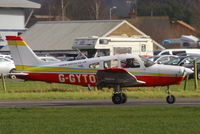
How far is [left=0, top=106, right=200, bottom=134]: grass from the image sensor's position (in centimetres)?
1485

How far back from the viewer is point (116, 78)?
72.1 ft

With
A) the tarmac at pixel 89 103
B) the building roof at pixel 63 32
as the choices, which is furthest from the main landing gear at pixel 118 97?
the building roof at pixel 63 32

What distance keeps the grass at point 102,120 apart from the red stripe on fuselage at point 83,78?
2.19 meters

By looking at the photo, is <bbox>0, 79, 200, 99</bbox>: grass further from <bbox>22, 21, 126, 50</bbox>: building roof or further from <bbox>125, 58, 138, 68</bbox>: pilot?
<bbox>22, 21, 126, 50</bbox>: building roof

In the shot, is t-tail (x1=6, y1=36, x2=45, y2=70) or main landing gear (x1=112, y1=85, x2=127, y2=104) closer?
main landing gear (x1=112, y1=85, x2=127, y2=104)

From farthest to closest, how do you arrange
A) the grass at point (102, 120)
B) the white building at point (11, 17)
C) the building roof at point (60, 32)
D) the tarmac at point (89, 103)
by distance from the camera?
the white building at point (11, 17) → the building roof at point (60, 32) → the tarmac at point (89, 103) → the grass at point (102, 120)

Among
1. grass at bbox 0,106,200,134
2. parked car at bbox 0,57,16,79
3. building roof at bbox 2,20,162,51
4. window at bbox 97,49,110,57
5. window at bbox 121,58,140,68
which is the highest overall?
building roof at bbox 2,20,162,51

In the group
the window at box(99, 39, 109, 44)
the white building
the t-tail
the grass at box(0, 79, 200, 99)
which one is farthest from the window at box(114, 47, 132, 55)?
the t-tail

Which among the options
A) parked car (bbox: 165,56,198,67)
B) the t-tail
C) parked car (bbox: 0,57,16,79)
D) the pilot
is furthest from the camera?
parked car (bbox: 0,57,16,79)

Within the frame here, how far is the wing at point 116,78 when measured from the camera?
854 inches

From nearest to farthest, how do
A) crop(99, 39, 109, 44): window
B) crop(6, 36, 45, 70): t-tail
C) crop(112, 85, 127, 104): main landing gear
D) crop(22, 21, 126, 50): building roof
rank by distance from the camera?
crop(112, 85, 127, 104): main landing gear → crop(6, 36, 45, 70): t-tail → crop(99, 39, 109, 44): window → crop(22, 21, 126, 50): building roof

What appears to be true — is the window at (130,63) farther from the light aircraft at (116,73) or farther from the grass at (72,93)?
the grass at (72,93)

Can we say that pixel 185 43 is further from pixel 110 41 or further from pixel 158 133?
pixel 158 133

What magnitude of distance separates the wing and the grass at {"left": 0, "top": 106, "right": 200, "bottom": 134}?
81.1 inches
